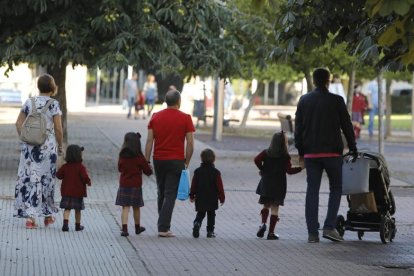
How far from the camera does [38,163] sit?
40.4 ft

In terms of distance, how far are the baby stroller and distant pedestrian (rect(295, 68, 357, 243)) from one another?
20cm

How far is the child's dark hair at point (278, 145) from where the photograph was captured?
12.3 metres

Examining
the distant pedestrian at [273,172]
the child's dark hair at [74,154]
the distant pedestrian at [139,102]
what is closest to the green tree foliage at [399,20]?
the distant pedestrian at [273,172]

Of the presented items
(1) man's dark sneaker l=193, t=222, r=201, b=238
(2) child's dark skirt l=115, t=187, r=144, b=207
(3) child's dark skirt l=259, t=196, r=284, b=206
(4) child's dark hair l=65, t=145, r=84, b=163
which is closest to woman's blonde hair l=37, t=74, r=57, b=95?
(4) child's dark hair l=65, t=145, r=84, b=163

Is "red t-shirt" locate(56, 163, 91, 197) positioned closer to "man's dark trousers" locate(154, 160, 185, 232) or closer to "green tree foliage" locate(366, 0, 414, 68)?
"man's dark trousers" locate(154, 160, 185, 232)

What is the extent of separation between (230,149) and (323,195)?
1034cm

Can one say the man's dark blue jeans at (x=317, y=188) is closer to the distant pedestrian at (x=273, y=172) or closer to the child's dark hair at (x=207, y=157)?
the distant pedestrian at (x=273, y=172)

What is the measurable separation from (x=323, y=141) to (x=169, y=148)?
1634mm

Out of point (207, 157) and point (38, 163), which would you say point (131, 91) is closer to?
point (38, 163)

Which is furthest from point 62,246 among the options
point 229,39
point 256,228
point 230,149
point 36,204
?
point 230,149

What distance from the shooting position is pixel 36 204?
12367mm

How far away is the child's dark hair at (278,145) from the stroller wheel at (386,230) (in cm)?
131

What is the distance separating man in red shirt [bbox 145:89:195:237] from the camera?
39.7 ft

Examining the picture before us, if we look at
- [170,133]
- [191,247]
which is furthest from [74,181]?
[191,247]
